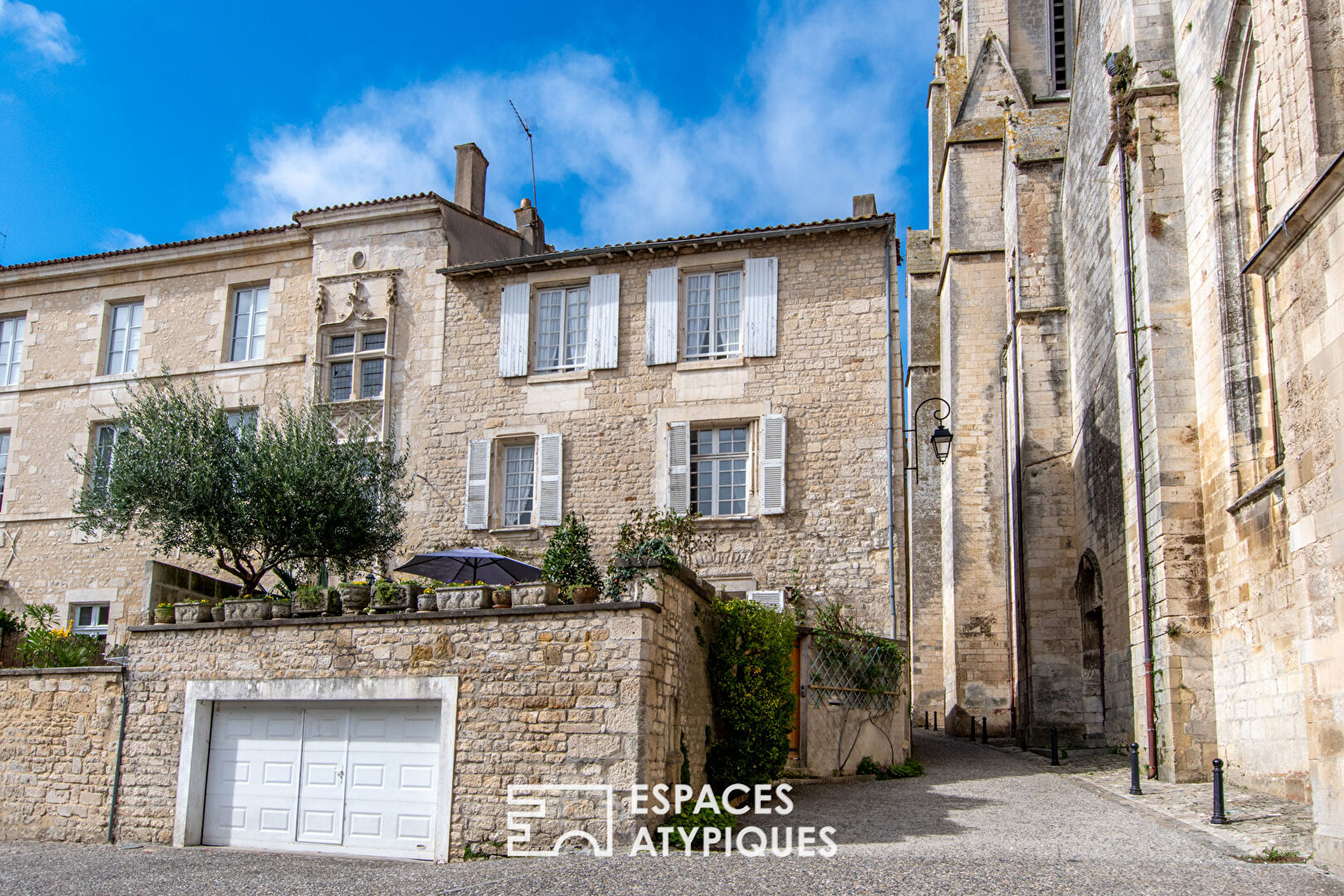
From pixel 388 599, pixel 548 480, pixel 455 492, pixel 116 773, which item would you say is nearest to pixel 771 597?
pixel 548 480

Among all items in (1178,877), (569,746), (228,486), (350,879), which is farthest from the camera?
(228,486)

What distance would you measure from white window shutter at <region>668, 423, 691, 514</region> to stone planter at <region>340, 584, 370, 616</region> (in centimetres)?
568

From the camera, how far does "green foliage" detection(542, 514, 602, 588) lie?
14.4 m

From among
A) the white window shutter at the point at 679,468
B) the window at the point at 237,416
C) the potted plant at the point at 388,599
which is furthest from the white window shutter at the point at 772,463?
the window at the point at 237,416

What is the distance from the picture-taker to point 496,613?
924cm

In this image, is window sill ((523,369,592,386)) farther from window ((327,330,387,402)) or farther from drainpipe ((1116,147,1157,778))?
drainpipe ((1116,147,1157,778))

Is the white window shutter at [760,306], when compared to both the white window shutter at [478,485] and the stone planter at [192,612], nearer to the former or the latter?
the white window shutter at [478,485]

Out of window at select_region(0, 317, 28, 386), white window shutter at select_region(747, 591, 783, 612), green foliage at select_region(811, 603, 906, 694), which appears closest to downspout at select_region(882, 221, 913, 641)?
green foliage at select_region(811, 603, 906, 694)

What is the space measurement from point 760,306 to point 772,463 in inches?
87.9

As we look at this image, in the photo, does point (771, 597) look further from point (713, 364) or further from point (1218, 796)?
point (1218, 796)

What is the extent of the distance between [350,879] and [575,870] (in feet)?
6.23

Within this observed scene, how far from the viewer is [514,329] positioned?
53.5ft

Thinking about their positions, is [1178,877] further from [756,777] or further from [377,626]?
[377,626]

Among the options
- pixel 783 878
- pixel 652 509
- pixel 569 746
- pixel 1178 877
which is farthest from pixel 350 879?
pixel 652 509
